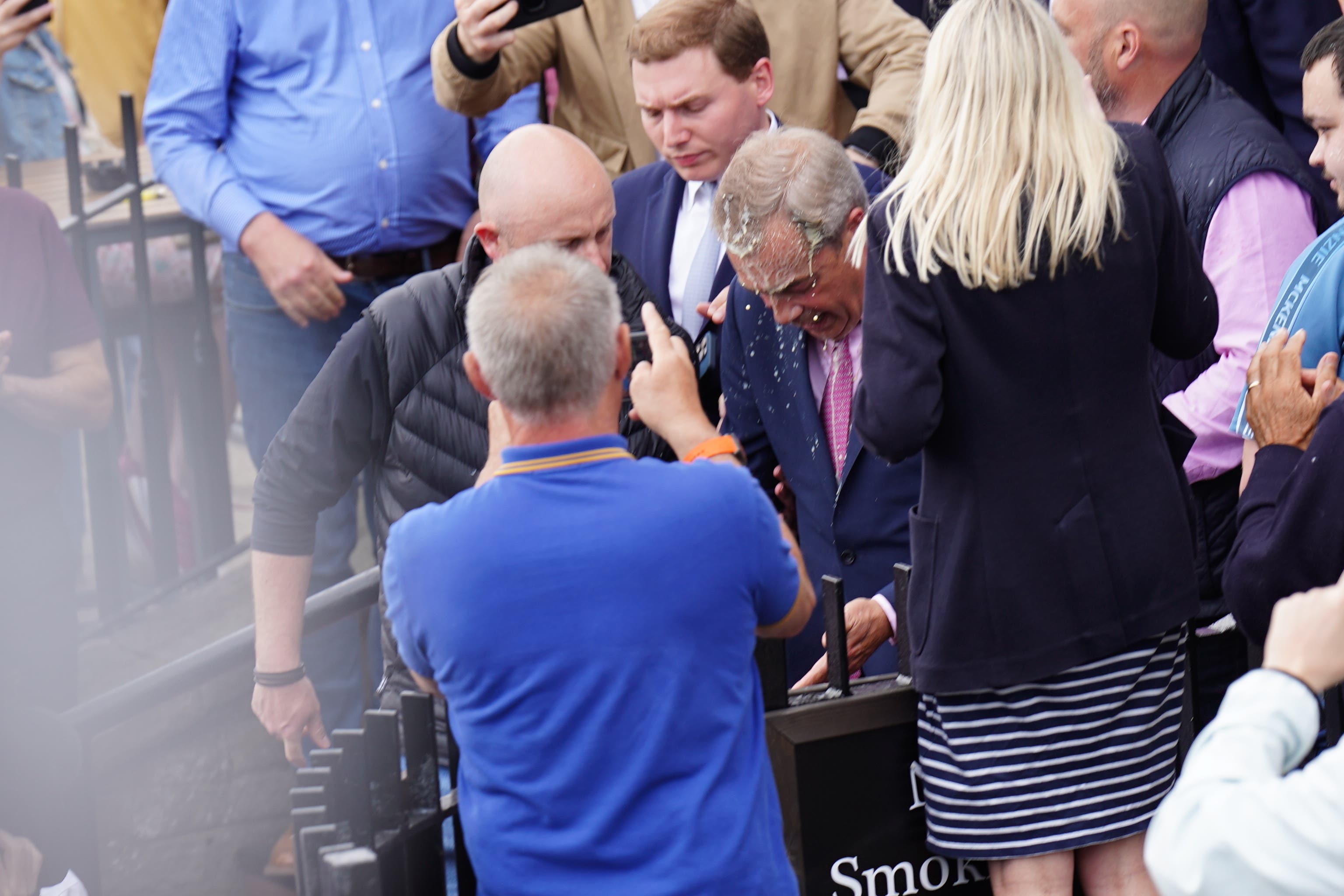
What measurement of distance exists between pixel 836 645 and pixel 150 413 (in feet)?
12.2

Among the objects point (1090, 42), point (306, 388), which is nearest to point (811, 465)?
point (1090, 42)

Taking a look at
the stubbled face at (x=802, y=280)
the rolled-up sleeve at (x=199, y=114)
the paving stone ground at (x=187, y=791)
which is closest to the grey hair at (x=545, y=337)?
the stubbled face at (x=802, y=280)

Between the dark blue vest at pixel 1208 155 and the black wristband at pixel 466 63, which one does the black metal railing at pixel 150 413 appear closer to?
the black wristband at pixel 466 63

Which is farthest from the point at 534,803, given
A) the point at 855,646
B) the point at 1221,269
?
the point at 1221,269

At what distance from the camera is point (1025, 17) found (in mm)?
2387

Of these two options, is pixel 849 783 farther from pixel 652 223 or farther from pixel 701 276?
pixel 652 223

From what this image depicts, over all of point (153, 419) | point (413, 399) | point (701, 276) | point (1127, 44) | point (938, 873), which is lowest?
point (153, 419)

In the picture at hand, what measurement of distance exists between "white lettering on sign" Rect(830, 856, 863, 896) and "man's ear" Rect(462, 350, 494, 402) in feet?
3.48

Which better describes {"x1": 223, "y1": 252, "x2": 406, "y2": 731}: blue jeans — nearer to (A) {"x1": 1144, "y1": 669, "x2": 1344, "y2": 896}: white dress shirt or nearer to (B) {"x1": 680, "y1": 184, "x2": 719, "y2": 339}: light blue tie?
(B) {"x1": 680, "y1": 184, "x2": 719, "y2": 339}: light blue tie

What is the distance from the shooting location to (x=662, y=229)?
3562 millimetres

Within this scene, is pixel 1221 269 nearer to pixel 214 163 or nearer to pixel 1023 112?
pixel 1023 112

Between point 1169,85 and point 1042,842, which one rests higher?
point 1169,85

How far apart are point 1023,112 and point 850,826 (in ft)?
4.03

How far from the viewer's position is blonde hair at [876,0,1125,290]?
2299mm
